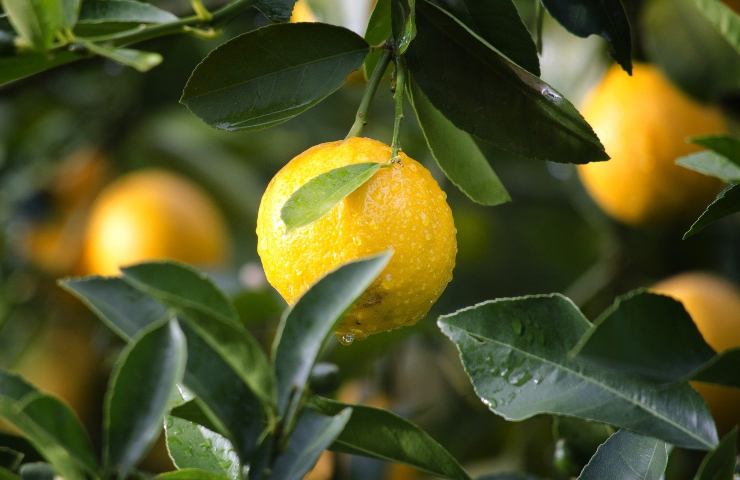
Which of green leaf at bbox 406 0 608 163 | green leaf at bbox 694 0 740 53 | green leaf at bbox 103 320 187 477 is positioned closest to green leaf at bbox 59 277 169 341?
green leaf at bbox 103 320 187 477

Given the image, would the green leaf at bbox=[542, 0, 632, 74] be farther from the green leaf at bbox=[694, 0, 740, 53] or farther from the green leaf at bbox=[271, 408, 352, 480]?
the green leaf at bbox=[271, 408, 352, 480]

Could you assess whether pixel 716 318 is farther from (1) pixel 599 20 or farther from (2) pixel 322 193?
(2) pixel 322 193

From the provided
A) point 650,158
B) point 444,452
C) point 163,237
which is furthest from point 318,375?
point 163,237

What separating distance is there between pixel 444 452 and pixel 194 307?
263mm

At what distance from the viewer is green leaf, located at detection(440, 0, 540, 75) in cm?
79

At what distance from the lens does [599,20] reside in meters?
0.79

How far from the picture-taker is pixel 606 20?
31.3 inches

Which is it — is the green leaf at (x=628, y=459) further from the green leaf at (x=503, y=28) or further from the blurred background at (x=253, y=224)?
the blurred background at (x=253, y=224)

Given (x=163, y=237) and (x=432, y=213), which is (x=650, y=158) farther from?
(x=163, y=237)

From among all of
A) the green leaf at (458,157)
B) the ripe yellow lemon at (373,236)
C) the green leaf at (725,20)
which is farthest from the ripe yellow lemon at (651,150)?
the ripe yellow lemon at (373,236)

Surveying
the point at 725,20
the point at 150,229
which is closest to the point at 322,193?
the point at 725,20

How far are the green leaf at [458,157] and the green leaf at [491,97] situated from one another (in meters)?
0.05

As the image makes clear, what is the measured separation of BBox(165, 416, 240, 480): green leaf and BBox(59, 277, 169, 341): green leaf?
0.14m

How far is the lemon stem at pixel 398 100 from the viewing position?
758 mm
